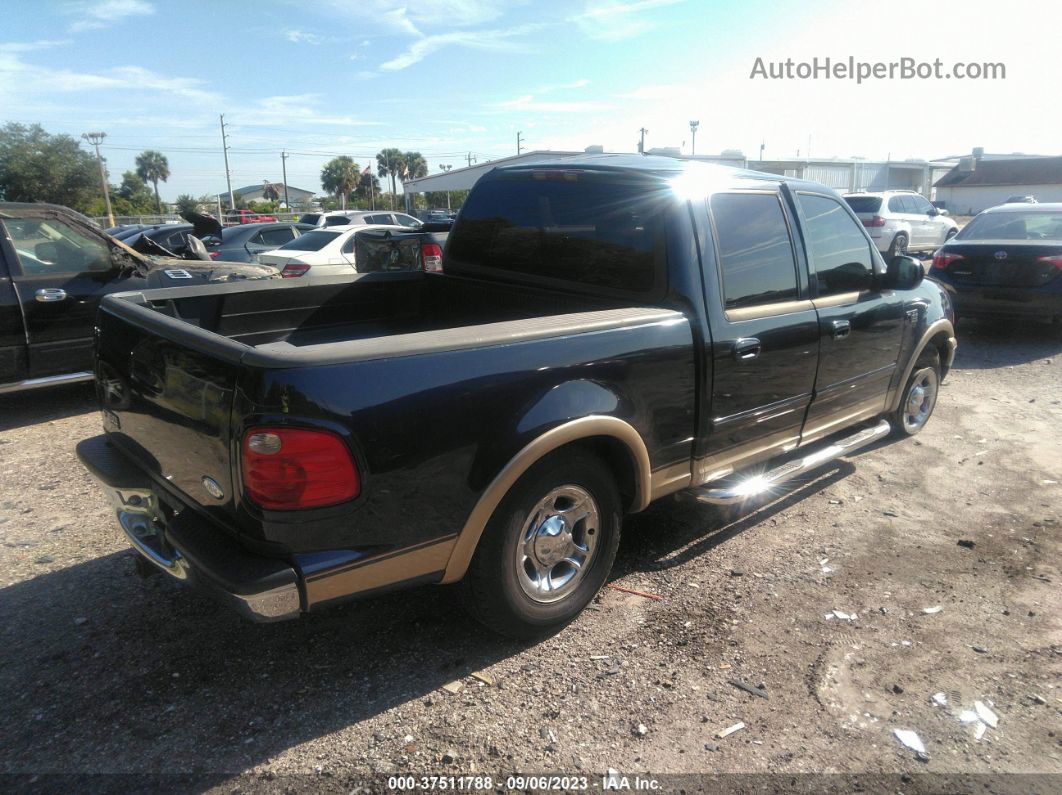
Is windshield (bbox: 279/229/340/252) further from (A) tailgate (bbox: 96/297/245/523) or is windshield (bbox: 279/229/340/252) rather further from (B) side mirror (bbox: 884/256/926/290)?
(B) side mirror (bbox: 884/256/926/290)

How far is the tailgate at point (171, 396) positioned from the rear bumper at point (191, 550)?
0.26 ft

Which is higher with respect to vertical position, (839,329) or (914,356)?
(839,329)

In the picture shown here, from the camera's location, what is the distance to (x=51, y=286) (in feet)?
19.7

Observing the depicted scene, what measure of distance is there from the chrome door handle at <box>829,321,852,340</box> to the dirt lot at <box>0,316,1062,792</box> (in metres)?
1.12

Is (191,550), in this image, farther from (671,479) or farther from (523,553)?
(671,479)

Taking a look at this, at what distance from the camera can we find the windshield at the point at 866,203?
Answer: 16.9 m

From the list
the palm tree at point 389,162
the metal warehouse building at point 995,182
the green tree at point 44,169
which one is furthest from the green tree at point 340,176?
the metal warehouse building at point 995,182

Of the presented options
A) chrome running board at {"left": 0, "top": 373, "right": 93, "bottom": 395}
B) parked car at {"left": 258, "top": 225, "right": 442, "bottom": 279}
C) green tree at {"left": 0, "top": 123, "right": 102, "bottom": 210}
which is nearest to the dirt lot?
chrome running board at {"left": 0, "top": 373, "right": 93, "bottom": 395}

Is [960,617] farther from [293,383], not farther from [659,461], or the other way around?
[293,383]

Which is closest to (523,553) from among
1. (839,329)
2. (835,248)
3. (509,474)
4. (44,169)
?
(509,474)

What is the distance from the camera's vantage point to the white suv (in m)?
16.9

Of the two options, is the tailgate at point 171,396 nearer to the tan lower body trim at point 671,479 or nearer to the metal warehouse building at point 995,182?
the tan lower body trim at point 671,479

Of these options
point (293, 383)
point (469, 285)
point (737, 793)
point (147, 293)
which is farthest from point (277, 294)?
point (737, 793)

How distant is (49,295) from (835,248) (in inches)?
237
